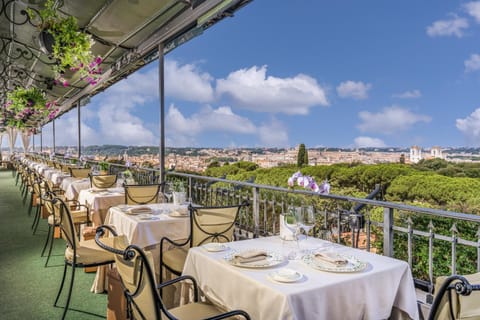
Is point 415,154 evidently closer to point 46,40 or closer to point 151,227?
point 151,227

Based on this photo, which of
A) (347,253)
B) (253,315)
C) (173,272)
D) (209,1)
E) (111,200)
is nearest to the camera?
(253,315)

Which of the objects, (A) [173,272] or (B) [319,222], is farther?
(B) [319,222]

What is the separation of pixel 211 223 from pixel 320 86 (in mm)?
11320

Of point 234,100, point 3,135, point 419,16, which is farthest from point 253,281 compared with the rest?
point 3,135

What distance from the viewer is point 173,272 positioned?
2758mm

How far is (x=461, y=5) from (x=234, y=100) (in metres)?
8.09

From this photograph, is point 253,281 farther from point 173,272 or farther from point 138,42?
point 138,42

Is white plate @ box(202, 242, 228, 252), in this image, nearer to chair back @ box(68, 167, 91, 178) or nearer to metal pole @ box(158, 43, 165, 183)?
metal pole @ box(158, 43, 165, 183)

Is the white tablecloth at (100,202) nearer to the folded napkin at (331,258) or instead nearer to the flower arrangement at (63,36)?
the flower arrangement at (63,36)

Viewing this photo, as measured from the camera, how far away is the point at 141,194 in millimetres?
4465

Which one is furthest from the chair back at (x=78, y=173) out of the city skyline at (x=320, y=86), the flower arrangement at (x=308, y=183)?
the flower arrangement at (x=308, y=183)

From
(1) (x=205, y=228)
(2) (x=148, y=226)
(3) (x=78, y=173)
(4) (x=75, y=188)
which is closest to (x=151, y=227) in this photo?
(2) (x=148, y=226)

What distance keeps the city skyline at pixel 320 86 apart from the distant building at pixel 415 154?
0.16 metres

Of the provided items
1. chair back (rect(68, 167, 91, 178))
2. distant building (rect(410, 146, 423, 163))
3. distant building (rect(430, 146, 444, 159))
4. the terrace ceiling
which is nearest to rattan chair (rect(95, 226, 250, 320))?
the terrace ceiling
